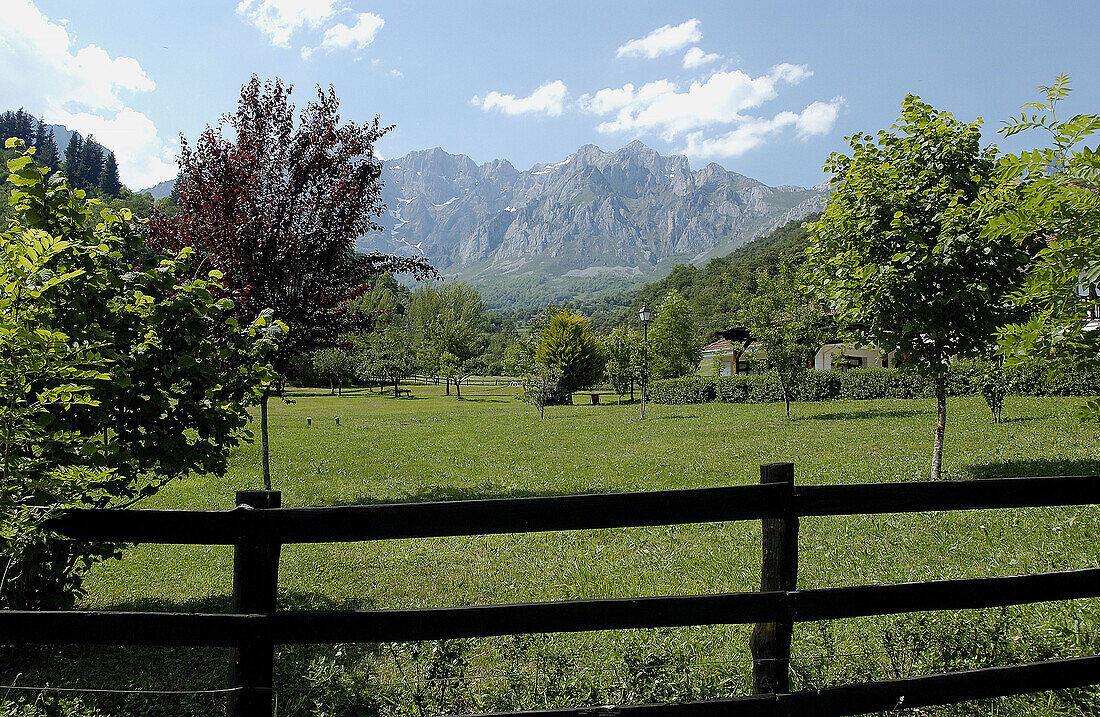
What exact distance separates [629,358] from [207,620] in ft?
157

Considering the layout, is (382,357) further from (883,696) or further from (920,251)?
(883,696)

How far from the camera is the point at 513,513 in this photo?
2.99 meters

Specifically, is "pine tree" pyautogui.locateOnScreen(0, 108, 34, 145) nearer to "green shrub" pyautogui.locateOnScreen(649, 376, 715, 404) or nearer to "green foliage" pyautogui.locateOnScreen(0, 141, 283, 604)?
"green shrub" pyautogui.locateOnScreen(649, 376, 715, 404)

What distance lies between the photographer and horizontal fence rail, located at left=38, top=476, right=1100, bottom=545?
9.47 feet

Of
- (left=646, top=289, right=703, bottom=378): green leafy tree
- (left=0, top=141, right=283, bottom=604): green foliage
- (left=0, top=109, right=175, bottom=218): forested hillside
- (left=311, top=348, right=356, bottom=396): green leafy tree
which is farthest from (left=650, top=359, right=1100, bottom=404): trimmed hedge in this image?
(left=0, top=109, right=175, bottom=218): forested hillside

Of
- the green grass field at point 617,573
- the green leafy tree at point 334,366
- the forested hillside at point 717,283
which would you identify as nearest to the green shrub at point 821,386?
the green grass field at point 617,573

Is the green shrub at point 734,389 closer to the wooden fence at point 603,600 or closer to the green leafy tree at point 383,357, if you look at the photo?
the wooden fence at point 603,600

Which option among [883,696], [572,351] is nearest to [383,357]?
[572,351]

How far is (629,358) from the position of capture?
50.0 m

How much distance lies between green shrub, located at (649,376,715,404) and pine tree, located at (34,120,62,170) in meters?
113

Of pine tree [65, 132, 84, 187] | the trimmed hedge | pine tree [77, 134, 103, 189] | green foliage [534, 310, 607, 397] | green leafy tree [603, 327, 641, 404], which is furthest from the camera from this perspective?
pine tree [77, 134, 103, 189]

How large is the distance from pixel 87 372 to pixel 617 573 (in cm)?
576

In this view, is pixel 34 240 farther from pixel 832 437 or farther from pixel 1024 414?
pixel 1024 414

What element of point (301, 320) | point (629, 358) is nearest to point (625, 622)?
point (301, 320)
